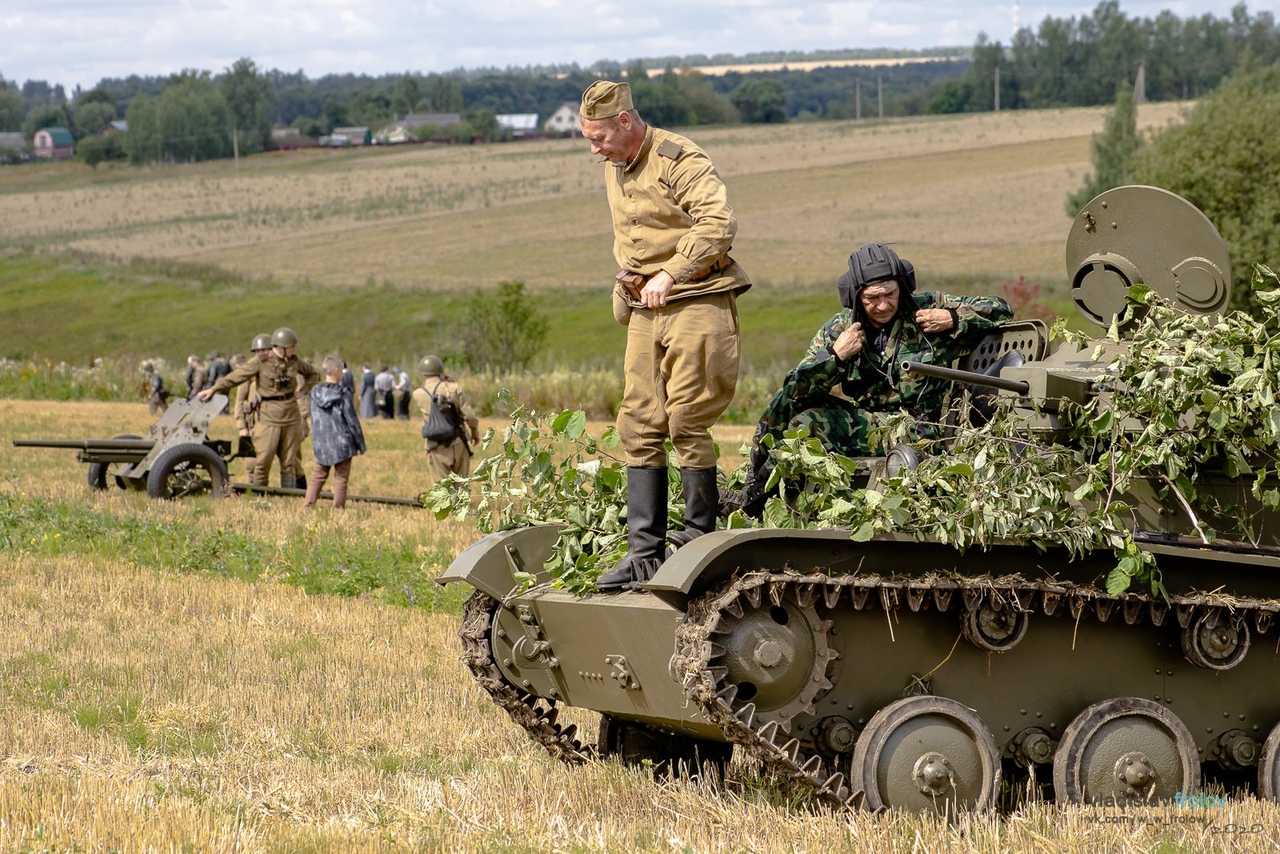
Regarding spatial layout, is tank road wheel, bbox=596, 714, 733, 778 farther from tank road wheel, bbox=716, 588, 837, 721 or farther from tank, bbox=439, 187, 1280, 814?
tank road wheel, bbox=716, 588, 837, 721

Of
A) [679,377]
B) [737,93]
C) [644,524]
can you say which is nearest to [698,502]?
[644,524]

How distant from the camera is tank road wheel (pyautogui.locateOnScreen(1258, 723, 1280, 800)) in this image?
7695mm

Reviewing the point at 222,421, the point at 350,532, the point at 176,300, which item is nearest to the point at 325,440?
the point at 350,532

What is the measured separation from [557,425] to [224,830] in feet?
8.16

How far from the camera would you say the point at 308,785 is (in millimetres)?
7617

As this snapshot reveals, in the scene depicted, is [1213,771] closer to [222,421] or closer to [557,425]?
[557,425]

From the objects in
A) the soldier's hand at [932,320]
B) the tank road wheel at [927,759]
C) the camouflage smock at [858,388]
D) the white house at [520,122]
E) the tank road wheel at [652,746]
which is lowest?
the tank road wheel at [652,746]

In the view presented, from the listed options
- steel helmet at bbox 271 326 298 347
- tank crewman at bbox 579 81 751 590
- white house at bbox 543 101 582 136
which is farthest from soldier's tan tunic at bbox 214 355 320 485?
white house at bbox 543 101 582 136

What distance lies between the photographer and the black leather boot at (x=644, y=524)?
755 centimetres

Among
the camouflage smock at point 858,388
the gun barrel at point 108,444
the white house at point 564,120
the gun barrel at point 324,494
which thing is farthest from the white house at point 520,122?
the camouflage smock at point 858,388

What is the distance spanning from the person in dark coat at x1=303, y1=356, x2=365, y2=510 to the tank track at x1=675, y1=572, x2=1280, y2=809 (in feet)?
39.2

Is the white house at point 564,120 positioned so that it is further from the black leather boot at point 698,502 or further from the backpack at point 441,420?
the black leather boot at point 698,502

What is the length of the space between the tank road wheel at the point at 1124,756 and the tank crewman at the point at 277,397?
1368 cm

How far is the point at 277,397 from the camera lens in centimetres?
1995
